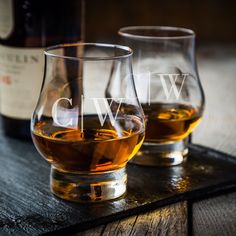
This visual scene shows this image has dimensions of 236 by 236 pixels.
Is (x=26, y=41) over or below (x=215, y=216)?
over

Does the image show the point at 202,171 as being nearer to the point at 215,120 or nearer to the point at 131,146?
the point at 131,146

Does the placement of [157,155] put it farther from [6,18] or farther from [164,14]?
[164,14]

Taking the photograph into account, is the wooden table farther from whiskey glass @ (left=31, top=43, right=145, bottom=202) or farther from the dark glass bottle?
the dark glass bottle

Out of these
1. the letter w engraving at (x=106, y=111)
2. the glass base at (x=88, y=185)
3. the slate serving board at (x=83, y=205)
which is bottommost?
the slate serving board at (x=83, y=205)

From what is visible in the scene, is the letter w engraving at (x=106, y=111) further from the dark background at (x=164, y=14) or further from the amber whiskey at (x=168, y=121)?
the dark background at (x=164, y=14)

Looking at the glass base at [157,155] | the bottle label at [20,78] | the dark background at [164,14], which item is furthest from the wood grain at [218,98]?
the dark background at [164,14]

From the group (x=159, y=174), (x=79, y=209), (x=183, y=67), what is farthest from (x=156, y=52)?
(x=79, y=209)

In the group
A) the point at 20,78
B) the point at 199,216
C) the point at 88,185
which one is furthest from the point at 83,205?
the point at 20,78
